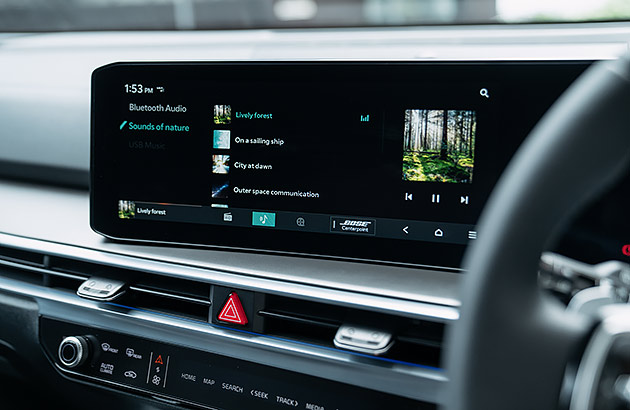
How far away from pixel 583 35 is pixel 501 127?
0.35 meters

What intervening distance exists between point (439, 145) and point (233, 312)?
38 cm

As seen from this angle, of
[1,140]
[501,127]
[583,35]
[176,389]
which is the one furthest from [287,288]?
[1,140]

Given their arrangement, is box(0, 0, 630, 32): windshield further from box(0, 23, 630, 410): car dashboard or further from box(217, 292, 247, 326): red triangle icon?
box(217, 292, 247, 326): red triangle icon

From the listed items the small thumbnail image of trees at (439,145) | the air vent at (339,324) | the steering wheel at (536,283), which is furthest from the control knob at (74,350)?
the steering wheel at (536,283)

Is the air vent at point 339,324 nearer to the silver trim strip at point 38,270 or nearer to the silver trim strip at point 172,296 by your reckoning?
the silver trim strip at point 172,296

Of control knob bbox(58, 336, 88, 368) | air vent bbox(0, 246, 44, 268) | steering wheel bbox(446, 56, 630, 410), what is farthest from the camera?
air vent bbox(0, 246, 44, 268)

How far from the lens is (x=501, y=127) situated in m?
0.90

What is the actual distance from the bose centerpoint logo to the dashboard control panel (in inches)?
8.8

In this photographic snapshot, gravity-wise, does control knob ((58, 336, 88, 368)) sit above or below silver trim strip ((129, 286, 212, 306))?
below

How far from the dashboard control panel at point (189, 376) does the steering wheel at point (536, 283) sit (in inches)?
12.8

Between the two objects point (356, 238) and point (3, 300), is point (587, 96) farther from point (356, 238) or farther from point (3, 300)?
point (3, 300)

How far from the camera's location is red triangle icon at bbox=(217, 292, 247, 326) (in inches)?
36.5

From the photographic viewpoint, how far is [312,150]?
973 mm

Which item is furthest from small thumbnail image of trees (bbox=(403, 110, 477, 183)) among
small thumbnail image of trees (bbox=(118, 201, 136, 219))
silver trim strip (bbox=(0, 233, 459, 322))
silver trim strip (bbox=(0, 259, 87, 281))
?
silver trim strip (bbox=(0, 259, 87, 281))
